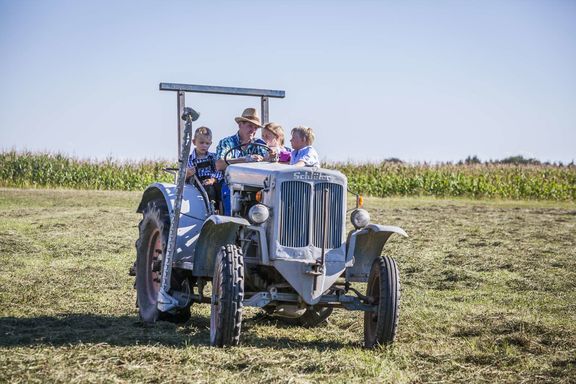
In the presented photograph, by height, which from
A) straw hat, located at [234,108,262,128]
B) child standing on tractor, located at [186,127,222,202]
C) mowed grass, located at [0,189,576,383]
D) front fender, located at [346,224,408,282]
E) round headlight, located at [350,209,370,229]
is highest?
straw hat, located at [234,108,262,128]

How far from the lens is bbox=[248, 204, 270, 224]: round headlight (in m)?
6.55

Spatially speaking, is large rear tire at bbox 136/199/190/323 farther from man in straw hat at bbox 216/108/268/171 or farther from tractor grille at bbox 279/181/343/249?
tractor grille at bbox 279/181/343/249

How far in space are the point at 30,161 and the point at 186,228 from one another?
77.8 feet

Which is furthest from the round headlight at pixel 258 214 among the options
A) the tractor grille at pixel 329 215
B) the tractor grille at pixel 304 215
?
the tractor grille at pixel 329 215

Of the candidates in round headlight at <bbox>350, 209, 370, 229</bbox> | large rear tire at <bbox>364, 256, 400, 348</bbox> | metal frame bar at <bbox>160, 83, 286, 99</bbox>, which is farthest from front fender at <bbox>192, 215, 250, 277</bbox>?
metal frame bar at <bbox>160, 83, 286, 99</bbox>

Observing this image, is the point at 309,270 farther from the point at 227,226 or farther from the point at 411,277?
the point at 411,277

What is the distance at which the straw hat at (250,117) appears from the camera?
7930mm

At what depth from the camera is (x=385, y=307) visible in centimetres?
646

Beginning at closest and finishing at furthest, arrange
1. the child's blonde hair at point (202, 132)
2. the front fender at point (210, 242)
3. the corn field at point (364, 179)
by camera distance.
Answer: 1. the front fender at point (210, 242)
2. the child's blonde hair at point (202, 132)
3. the corn field at point (364, 179)

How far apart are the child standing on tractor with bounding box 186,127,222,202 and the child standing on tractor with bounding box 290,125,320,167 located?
34.3 inches

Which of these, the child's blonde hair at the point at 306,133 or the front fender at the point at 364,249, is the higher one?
the child's blonde hair at the point at 306,133

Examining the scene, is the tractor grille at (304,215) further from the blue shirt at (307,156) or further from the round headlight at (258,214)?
the blue shirt at (307,156)

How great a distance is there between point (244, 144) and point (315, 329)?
1.73 metres

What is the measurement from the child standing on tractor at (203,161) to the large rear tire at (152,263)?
1.32 ft
